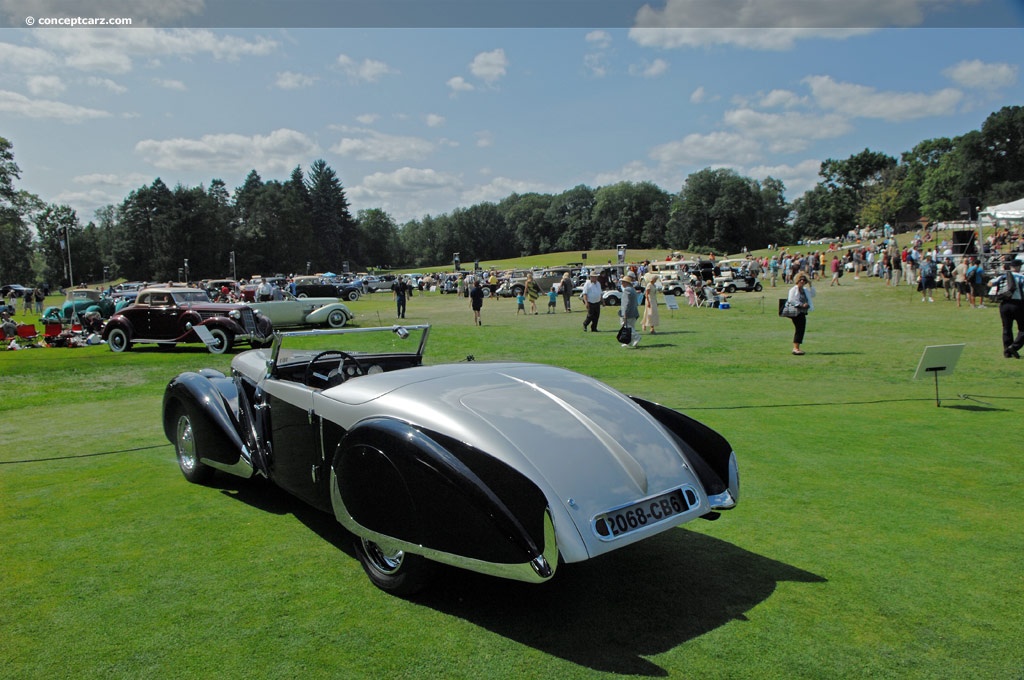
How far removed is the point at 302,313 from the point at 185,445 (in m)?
20.7


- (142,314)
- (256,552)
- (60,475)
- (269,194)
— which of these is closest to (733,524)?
(256,552)

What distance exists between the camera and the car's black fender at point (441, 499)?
3.38 metres

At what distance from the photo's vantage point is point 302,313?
1048 inches

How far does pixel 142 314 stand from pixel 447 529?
20.3 meters

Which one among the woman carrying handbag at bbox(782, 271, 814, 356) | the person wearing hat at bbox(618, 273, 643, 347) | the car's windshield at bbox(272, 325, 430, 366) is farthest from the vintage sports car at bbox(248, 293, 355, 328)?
the car's windshield at bbox(272, 325, 430, 366)

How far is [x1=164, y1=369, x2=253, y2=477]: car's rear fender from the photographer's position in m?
5.82

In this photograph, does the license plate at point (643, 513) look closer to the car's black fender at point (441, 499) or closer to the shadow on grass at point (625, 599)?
the car's black fender at point (441, 499)

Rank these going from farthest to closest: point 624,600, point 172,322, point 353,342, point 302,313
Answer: point 302,313 → point 172,322 → point 353,342 → point 624,600

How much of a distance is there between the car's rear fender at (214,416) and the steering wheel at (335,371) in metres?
0.93

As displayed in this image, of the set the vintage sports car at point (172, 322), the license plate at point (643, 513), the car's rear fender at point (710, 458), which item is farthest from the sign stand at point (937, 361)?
the vintage sports car at point (172, 322)

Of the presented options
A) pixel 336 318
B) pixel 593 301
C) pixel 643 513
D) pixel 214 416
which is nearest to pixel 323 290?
pixel 336 318

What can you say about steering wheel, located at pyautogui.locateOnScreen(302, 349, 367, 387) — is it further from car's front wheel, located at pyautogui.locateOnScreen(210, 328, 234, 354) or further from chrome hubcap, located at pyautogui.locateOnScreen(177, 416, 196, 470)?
car's front wheel, located at pyautogui.locateOnScreen(210, 328, 234, 354)

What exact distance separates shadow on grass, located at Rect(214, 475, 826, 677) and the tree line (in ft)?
287

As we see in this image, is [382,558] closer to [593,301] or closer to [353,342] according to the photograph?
[353,342]
